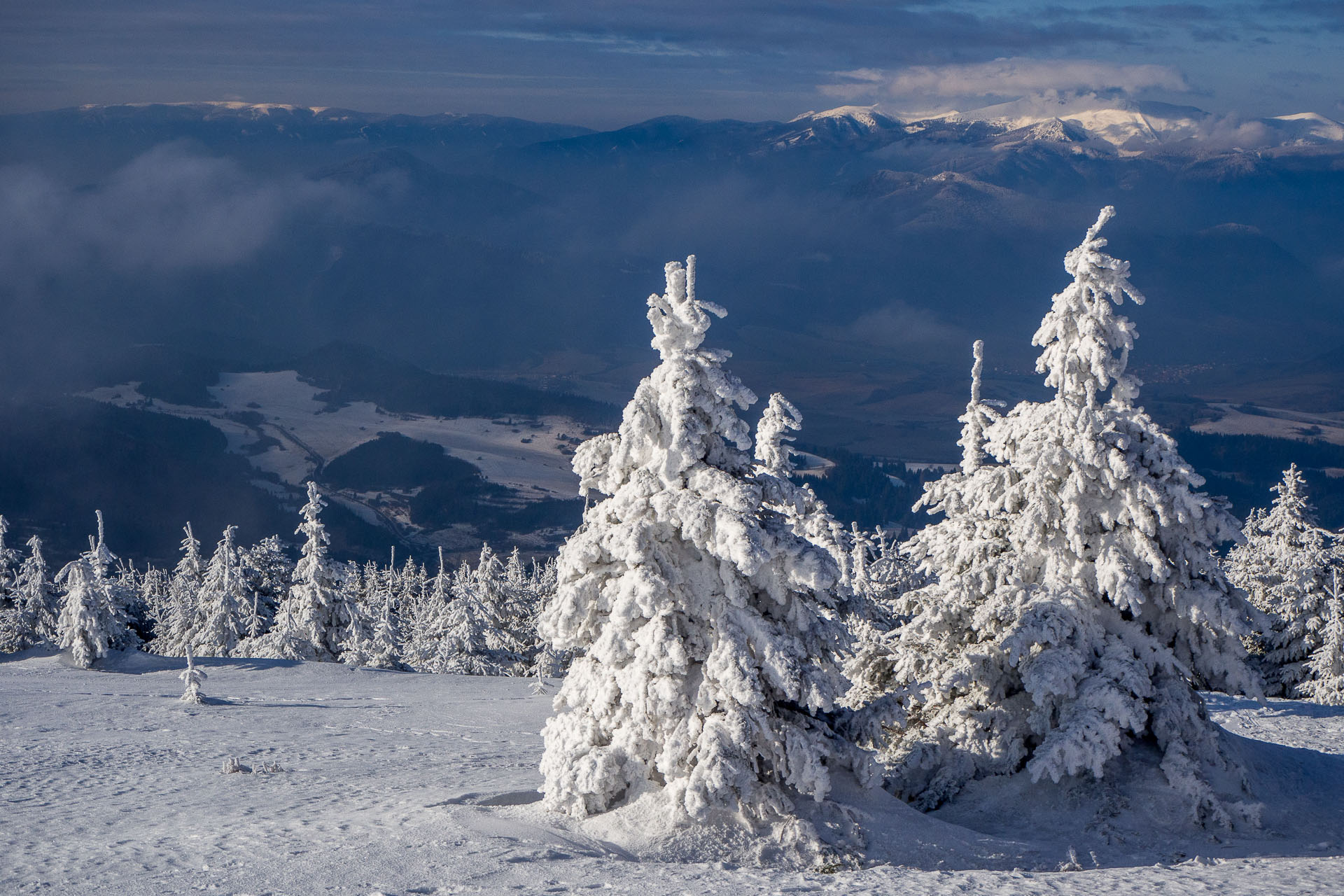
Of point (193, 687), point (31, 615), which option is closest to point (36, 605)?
point (31, 615)

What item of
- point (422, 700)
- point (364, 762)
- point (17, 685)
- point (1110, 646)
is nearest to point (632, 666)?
point (1110, 646)

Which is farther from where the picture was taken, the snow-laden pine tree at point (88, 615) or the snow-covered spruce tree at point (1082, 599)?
the snow-laden pine tree at point (88, 615)

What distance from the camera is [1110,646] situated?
20500mm

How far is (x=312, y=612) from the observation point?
1831 inches

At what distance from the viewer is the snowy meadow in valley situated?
52.1 feet

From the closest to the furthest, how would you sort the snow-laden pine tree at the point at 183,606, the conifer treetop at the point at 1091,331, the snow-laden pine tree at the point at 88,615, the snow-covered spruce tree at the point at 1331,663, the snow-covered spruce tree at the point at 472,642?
1. the conifer treetop at the point at 1091,331
2. the snow-covered spruce tree at the point at 1331,663
3. the snow-laden pine tree at the point at 88,615
4. the snow-covered spruce tree at the point at 472,642
5. the snow-laden pine tree at the point at 183,606

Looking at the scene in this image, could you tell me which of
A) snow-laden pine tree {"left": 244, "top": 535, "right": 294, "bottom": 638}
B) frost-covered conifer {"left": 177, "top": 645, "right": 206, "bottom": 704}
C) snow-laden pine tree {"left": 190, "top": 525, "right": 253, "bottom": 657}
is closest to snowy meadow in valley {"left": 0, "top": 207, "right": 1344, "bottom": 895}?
frost-covered conifer {"left": 177, "top": 645, "right": 206, "bottom": 704}

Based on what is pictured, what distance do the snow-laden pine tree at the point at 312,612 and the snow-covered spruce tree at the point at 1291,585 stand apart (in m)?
33.5

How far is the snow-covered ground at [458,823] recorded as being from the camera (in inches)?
583

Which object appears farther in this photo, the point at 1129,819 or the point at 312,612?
the point at 312,612

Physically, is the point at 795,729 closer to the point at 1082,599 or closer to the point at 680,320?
the point at 680,320

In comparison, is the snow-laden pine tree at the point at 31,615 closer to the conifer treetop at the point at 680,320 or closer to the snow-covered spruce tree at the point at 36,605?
the snow-covered spruce tree at the point at 36,605

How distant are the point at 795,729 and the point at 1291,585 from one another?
29352 millimetres

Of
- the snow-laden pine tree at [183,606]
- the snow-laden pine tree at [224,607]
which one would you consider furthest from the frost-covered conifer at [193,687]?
the snow-laden pine tree at [183,606]
